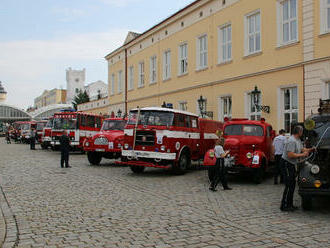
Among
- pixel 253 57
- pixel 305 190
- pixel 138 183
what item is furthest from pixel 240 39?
pixel 305 190

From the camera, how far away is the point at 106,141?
Answer: 55.9 ft

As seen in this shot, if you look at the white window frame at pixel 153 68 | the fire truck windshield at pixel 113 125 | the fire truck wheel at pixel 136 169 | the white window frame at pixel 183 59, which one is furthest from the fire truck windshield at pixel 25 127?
the fire truck wheel at pixel 136 169

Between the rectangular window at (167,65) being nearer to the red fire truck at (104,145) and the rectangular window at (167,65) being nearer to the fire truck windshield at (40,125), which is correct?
the red fire truck at (104,145)

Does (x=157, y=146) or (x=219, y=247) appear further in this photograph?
(x=157, y=146)

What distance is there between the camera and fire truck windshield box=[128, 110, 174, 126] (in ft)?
45.5

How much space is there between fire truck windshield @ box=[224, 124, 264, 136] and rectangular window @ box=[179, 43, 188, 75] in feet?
41.6

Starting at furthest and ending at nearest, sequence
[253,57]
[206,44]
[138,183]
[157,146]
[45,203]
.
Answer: [206,44], [253,57], [157,146], [138,183], [45,203]

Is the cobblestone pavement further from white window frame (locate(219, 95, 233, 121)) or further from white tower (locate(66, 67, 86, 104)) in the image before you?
white tower (locate(66, 67, 86, 104))

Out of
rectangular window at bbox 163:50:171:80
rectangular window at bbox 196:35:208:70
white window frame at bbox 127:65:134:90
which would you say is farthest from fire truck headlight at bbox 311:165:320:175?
white window frame at bbox 127:65:134:90

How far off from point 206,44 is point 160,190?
14.6m

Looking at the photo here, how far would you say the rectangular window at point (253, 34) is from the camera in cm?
1921

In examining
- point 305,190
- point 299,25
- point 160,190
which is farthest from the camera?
point 299,25

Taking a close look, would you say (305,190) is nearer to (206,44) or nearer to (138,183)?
(138,183)

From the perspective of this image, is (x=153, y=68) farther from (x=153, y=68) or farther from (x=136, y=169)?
(x=136, y=169)
